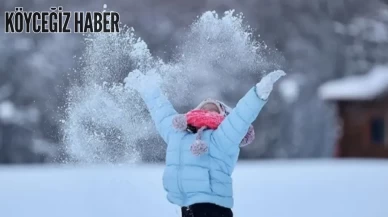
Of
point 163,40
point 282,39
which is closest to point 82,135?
point 163,40

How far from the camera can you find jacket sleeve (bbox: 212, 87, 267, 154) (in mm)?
1761

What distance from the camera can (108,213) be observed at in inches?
101

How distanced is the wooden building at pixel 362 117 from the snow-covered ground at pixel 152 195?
11.2ft

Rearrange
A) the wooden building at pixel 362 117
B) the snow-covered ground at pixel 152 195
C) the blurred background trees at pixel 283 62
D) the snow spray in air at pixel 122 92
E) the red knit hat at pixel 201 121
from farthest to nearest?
the wooden building at pixel 362 117, the blurred background trees at pixel 283 62, the snow-covered ground at pixel 152 195, the snow spray in air at pixel 122 92, the red knit hat at pixel 201 121

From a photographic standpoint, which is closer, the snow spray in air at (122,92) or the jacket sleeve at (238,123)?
the jacket sleeve at (238,123)

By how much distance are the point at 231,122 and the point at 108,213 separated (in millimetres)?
949

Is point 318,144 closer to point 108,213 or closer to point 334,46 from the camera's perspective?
point 334,46

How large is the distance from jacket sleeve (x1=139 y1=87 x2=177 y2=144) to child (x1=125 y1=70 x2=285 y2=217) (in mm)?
21

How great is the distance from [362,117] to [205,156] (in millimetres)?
5617

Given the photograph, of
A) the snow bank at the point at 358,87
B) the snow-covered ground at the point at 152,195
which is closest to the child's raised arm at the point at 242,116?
the snow-covered ground at the point at 152,195

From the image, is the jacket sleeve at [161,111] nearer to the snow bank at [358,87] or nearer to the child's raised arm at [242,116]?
the child's raised arm at [242,116]

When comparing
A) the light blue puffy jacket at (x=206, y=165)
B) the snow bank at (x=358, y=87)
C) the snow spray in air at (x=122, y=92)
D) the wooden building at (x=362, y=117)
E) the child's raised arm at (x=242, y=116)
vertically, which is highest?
the snow bank at (x=358, y=87)

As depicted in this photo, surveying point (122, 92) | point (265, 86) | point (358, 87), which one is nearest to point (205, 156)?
point (265, 86)

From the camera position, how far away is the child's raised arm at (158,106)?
1942 millimetres
